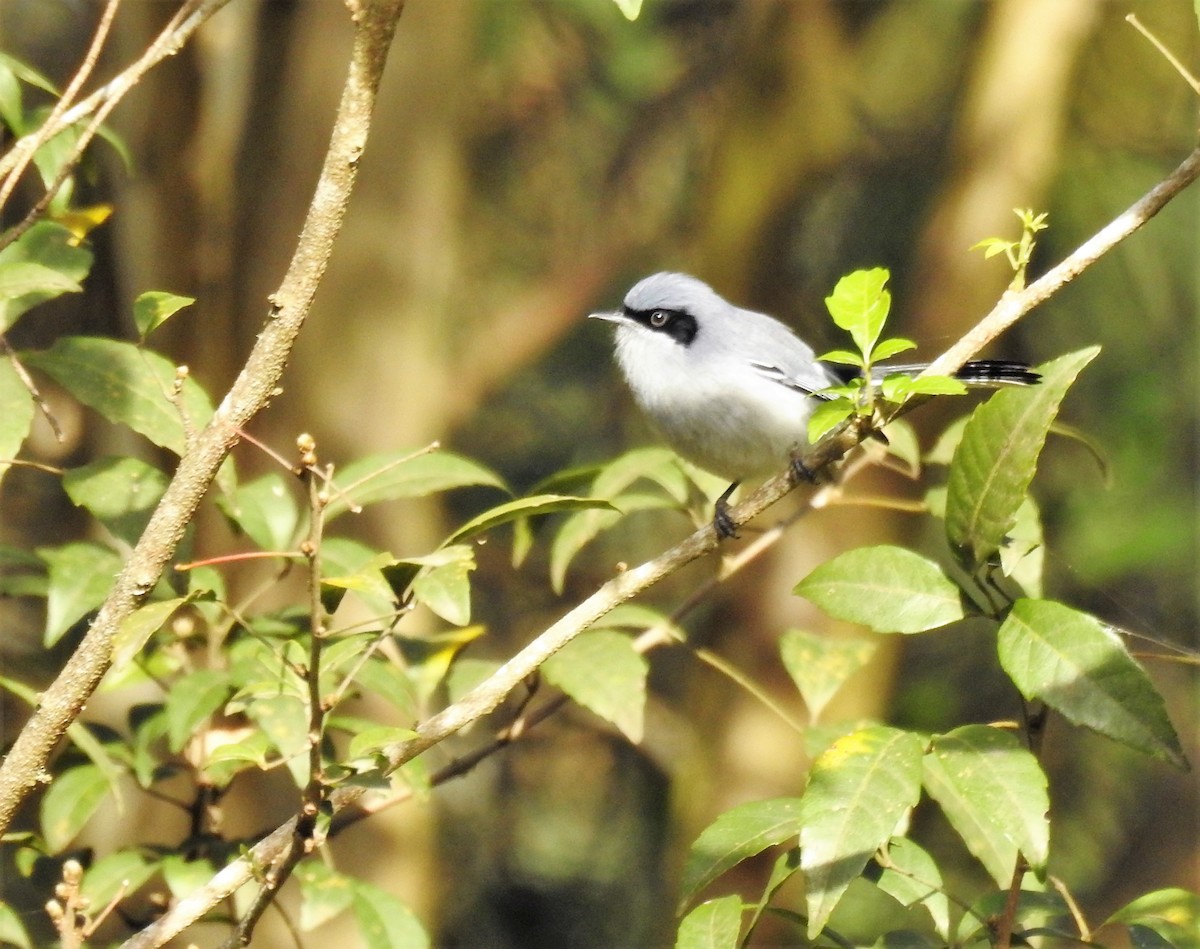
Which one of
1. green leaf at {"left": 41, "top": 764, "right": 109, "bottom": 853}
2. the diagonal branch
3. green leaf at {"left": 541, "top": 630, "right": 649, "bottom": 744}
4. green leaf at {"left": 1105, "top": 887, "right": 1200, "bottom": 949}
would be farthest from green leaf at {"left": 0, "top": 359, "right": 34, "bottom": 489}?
green leaf at {"left": 1105, "top": 887, "right": 1200, "bottom": 949}

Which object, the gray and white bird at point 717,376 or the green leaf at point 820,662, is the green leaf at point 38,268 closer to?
the green leaf at point 820,662

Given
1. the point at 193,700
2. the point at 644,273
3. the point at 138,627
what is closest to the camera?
the point at 138,627

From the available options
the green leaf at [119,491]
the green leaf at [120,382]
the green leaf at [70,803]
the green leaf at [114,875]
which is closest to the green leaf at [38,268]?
the green leaf at [120,382]

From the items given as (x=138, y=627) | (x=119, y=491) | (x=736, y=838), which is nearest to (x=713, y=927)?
(x=736, y=838)

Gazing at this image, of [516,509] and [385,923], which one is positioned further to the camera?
[385,923]

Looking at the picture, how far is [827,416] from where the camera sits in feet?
4.43

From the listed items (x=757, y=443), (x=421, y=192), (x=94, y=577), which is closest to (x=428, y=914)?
(x=757, y=443)

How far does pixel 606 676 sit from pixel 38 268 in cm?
85

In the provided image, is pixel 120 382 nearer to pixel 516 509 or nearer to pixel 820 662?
pixel 516 509

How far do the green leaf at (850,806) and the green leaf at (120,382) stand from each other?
885 millimetres

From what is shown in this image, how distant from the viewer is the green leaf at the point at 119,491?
1580 millimetres

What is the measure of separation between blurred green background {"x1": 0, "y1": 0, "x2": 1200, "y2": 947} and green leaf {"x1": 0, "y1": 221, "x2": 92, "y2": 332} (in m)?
0.61

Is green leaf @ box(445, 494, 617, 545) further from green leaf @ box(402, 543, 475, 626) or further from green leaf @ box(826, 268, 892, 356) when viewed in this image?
green leaf @ box(826, 268, 892, 356)

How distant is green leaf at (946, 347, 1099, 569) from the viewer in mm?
1283
